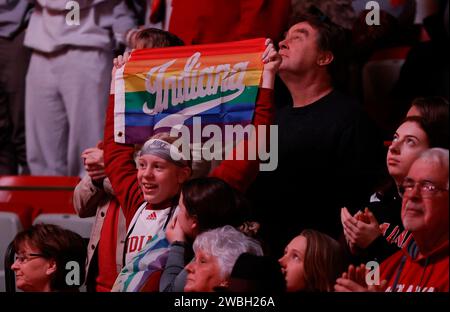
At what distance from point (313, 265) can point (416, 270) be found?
251 millimetres

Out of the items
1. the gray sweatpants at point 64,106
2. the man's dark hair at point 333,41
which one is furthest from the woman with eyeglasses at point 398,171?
the gray sweatpants at point 64,106

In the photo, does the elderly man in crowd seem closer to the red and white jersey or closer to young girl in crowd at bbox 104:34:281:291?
young girl in crowd at bbox 104:34:281:291

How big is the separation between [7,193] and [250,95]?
1.05 metres

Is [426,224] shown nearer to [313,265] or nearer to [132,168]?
[313,265]

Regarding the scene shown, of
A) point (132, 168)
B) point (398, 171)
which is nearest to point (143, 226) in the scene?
point (132, 168)

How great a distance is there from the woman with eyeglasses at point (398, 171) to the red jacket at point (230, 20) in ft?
2.07

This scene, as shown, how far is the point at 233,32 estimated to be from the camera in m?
3.15

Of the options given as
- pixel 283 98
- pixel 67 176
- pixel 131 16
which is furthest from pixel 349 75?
pixel 67 176

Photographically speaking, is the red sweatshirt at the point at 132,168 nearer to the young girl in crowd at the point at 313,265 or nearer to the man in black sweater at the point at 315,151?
the man in black sweater at the point at 315,151

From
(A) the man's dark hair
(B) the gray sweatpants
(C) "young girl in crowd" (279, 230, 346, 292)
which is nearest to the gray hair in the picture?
(C) "young girl in crowd" (279, 230, 346, 292)

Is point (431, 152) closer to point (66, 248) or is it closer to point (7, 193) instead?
point (66, 248)

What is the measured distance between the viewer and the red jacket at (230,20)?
10.3 ft

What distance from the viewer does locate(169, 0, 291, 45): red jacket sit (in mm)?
3127

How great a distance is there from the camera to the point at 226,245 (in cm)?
260
